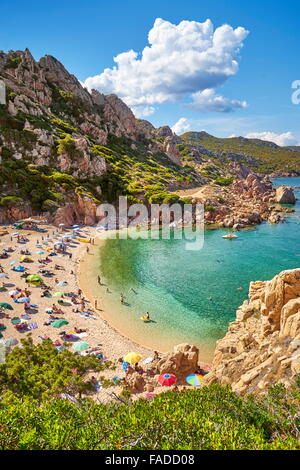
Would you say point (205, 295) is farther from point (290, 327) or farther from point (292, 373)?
point (292, 373)

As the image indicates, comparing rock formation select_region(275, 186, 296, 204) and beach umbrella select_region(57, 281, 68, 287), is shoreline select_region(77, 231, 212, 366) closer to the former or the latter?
beach umbrella select_region(57, 281, 68, 287)

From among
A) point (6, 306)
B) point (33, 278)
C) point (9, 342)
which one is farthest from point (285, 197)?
point (9, 342)

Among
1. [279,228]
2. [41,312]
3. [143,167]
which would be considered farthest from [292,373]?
[143,167]

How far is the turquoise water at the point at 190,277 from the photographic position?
27109mm

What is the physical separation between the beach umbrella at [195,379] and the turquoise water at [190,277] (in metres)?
3.88

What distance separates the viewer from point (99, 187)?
73125 millimetres

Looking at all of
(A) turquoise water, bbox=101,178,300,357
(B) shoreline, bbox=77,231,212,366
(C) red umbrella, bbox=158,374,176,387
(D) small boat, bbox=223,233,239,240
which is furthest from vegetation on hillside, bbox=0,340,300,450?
(D) small boat, bbox=223,233,239,240

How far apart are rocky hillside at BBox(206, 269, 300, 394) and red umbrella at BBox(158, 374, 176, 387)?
2803 mm

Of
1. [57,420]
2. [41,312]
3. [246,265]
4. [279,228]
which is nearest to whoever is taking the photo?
[57,420]

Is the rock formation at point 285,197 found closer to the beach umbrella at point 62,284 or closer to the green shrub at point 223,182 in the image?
the green shrub at point 223,182

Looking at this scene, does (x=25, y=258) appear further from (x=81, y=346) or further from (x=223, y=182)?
(x=223, y=182)

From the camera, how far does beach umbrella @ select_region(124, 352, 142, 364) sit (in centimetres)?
2122

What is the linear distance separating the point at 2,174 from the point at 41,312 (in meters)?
42.8

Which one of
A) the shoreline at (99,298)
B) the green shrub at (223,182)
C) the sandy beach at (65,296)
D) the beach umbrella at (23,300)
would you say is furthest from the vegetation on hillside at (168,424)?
the green shrub at (223,182)
